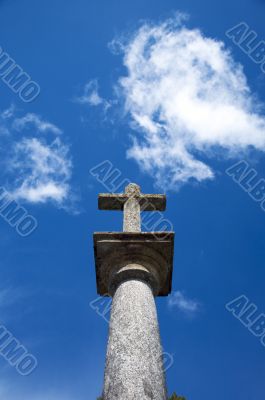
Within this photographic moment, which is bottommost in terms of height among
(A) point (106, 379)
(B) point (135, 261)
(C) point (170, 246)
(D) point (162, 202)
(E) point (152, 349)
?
(A) point (106, 379)

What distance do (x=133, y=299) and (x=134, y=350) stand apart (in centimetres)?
78

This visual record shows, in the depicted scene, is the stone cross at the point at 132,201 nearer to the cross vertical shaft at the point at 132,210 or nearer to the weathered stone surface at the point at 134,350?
the cross vertical shaft at the point at 132,210

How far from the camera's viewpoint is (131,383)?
139 inches

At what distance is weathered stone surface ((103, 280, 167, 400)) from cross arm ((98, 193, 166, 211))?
99.3 inches

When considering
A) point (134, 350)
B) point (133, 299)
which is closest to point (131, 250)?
point (133, 299)

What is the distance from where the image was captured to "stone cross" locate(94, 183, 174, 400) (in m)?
3.62

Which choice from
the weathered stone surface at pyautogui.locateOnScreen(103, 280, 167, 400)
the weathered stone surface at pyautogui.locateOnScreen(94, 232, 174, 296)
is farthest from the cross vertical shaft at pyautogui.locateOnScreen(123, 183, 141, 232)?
the weathered stone surface at pyautogui.locateOnScreen(103, 280, 167, 400)

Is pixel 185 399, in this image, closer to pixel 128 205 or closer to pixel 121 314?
pixel 121 314

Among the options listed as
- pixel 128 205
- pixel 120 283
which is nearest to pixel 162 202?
pixel 128 205

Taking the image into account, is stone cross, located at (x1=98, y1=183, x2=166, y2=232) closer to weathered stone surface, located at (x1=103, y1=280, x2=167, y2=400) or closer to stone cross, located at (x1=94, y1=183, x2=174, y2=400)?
stone cross, located at (x1=94, y1=183, x2=174, y2=400)

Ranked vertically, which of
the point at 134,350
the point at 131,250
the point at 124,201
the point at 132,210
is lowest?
the point at 134,350

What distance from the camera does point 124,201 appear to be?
23.0 feet

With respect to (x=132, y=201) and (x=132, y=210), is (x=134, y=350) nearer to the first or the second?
(x=132, y=210)

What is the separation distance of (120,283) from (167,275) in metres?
0.88
